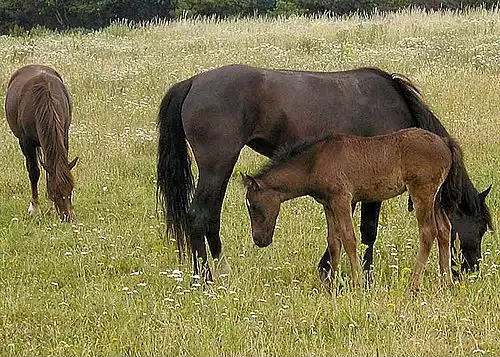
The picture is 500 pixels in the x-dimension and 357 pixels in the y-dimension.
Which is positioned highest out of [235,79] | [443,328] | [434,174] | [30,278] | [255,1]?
[235,79]

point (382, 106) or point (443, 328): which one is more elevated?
point (382, 106)

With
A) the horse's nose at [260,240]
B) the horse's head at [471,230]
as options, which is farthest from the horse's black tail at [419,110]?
the horse's nose at [260,240]

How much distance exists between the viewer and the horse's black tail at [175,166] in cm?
643

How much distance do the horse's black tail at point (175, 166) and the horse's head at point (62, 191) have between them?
156cm

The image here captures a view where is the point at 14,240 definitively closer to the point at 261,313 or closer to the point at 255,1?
the point at 261,313

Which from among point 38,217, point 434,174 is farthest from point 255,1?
point 434,174

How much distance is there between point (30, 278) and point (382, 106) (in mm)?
3151

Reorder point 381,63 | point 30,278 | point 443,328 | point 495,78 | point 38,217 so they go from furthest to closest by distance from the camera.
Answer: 1. point 381,63
2. point 495,78
3. point 38,217
4. point 30,278
5. point 443,328

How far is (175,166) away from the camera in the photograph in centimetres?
651

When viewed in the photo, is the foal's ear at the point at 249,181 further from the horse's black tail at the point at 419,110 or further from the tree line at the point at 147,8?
the tree line at the point at 147,8

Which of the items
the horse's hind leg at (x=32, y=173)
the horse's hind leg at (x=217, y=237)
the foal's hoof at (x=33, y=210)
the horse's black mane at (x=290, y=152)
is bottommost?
the foal's hoof at (x=33, y=210)

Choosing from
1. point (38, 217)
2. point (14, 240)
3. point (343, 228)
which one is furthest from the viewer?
point (38, 217)

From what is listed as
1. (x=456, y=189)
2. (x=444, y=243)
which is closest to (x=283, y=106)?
(x=456, y=189)

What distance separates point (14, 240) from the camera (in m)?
7.30
